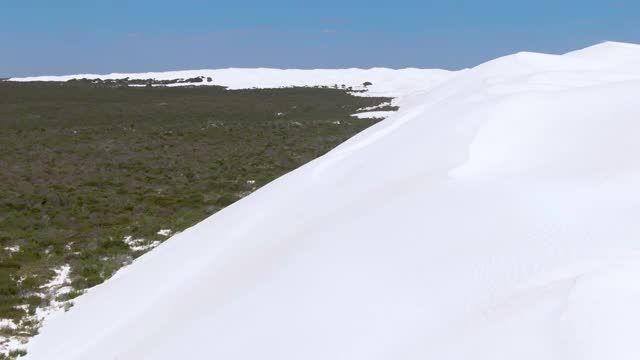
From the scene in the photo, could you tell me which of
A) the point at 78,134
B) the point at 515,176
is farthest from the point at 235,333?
the point at 78,134

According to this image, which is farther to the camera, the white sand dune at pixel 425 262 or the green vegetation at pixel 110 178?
the green vegetation at pixel 110 178

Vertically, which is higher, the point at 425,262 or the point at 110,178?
the point at 425,262

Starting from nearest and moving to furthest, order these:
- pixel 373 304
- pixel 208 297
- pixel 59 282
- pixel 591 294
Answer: pixel 591 294 < pixel 373 304 < pixel 208 297 < pixel 59 282

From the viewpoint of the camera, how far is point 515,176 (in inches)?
325

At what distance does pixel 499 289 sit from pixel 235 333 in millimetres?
2710

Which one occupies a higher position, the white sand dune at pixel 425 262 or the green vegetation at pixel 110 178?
the white sand dune at pixel 425 262

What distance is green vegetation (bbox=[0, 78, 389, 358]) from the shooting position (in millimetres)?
12164

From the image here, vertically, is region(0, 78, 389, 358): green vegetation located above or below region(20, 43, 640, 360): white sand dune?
below

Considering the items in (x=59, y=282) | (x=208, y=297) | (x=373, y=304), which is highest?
(x=373, y=304)

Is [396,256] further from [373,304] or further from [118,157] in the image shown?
[118,157]

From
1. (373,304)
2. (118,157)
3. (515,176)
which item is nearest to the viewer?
(373,304)

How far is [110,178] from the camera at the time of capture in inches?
875

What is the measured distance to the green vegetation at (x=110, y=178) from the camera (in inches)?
479

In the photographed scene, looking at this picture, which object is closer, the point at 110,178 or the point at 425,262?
the point at 425,262
